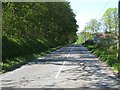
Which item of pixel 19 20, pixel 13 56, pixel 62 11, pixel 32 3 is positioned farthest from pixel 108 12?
pixel 13 56

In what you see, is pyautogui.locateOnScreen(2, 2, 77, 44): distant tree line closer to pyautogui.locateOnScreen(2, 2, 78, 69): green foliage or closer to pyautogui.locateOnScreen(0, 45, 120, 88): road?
pyautogui.locateOnScreen(2, 2, 78, 69): green foliage

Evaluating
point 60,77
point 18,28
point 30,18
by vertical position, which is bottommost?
point 60,77

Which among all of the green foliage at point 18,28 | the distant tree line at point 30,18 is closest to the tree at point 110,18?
the distant tree line at point 30,18

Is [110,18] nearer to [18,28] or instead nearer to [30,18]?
[30,18]

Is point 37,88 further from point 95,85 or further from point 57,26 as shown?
point 57,26

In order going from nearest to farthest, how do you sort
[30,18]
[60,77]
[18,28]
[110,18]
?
[60,77], [18,28], [30,18], [110,18]

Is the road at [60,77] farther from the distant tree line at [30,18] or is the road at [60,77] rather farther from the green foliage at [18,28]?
the distant tree line at [30,18]

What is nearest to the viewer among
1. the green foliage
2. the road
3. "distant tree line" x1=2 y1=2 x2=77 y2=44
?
the road

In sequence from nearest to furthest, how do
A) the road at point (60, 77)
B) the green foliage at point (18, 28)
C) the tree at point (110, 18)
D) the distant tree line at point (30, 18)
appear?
1. the road at point (60, 77)
2. the green foliage at point (18, 28)
3. the distant tree line at point (30, 18)
4. the tree at point (110, 18)

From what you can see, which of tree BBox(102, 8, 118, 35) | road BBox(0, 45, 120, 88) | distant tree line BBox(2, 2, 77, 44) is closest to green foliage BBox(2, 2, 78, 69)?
distant tree line BBox(2, 2, 77, 44)

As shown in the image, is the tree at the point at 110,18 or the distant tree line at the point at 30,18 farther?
the tree at the point at 110,18

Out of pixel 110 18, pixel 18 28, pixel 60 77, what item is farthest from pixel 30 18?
pixel 110 18

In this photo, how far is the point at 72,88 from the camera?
13922mm

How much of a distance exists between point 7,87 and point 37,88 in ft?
4.22
